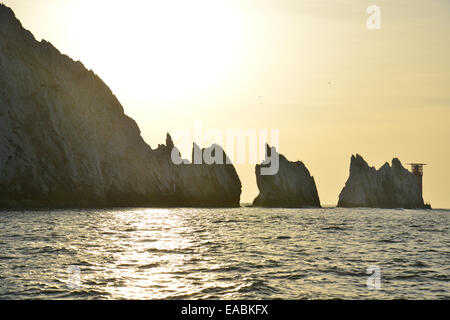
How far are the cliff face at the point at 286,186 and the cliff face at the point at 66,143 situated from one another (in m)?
39.7

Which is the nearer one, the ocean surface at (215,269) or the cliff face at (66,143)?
the ocean surface at (215,269)

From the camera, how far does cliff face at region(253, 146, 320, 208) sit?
561 ft

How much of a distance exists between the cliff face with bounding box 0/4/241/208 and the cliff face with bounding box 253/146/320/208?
130ft

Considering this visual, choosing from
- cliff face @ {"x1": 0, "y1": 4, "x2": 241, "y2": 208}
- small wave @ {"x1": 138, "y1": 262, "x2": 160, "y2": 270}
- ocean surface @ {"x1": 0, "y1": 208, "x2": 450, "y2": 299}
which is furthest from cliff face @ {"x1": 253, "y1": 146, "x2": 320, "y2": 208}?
small wave @ {"x1": 138, "y1": 262, "x2": 160, "y2": 270}

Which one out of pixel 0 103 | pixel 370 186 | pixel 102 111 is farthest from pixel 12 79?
pixel 370 186

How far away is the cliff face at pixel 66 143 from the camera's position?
8725 cm

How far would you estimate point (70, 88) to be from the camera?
365 ft

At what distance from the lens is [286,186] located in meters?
173

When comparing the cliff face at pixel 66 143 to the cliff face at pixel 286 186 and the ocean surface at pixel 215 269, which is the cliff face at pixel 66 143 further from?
the ocean surface at pixel 215 269

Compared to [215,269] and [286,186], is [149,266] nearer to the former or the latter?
[215,269]

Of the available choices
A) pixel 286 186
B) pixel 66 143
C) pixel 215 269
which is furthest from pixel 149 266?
pixel 286 186

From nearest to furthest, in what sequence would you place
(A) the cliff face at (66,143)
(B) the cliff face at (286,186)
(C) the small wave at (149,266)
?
(C) the small wave at (149,266), (A) the cliff face at (66,143), (B) the cliff face at (286,186)

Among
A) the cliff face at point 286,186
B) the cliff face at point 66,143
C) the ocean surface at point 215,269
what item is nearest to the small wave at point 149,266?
the ocean surface at point 215,269
